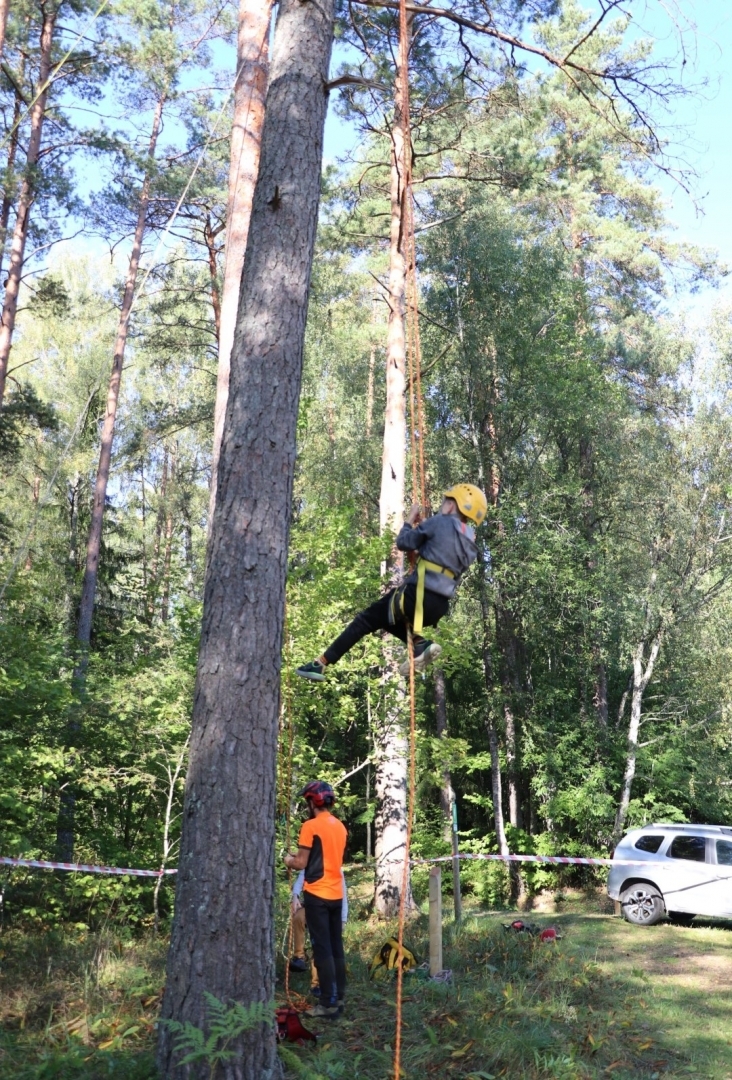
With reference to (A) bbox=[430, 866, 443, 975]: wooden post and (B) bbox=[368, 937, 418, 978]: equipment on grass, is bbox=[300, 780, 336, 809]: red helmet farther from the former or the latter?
(B) bbox=[368, 937, 418, 978]: equipment on grass

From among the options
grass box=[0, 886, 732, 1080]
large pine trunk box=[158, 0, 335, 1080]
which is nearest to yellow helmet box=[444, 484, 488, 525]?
large pine trunk box=[158, 0, 335, 1080]

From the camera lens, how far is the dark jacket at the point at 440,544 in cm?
552

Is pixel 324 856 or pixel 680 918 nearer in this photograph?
pixel 324 856

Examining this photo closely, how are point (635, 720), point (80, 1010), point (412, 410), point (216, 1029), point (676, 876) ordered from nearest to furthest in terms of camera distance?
point (216, 1029), point (80, 1010), point (412, 410), point (676, 876), point (635, 720)

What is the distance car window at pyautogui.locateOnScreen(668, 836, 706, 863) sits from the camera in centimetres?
1398

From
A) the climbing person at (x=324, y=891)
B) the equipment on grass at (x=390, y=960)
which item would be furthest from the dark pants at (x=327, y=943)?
the equipment on grass at (x=390, y=960)

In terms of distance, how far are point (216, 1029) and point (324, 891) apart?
2165 millimetres

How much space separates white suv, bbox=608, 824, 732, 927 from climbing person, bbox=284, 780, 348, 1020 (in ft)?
28.6

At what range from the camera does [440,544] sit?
5543mm

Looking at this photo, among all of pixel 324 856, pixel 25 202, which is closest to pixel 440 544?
pixel 324 856

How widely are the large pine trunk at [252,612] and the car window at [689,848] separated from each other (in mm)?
10774

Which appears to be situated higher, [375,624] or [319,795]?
[375,624]

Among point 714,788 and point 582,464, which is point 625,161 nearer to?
point 582,464

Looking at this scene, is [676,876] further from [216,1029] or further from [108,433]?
[108,433]
